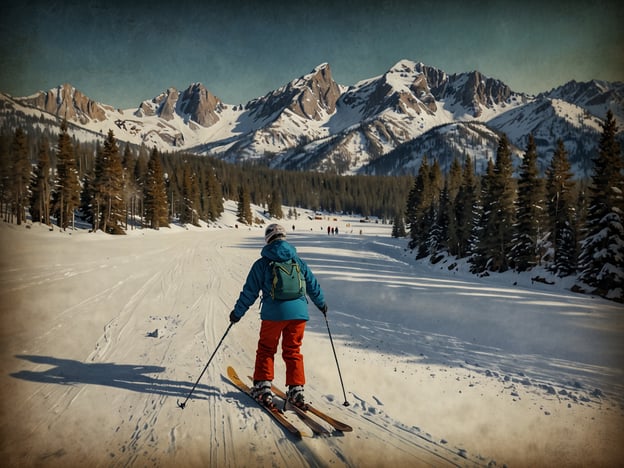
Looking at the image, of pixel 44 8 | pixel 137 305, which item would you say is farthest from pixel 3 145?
pixel 137 305

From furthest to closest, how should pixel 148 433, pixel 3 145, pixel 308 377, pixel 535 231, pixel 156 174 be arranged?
1. pixel 156 174
2. pixel 535 231
3. pixel 308 377
4. pixel 3 145
5. pixel 148 433

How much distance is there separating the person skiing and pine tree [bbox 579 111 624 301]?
5.06m

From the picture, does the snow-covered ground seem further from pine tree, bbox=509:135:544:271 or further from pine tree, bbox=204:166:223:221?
pine tree, bbox=204:166:223:221

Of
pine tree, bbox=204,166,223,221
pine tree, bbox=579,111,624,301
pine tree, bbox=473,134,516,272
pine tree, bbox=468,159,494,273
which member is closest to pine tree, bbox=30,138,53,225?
pine tree, bbox=579,111,624,301

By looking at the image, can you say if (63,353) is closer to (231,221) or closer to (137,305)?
(137,305)

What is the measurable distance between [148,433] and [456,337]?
6.06 metres

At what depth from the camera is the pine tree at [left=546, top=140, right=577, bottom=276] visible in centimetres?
2286

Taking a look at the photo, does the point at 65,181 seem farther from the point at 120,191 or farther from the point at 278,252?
the point at 278,252

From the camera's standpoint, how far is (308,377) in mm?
5086

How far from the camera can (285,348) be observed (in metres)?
4.21

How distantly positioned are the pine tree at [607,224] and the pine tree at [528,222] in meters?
8.36

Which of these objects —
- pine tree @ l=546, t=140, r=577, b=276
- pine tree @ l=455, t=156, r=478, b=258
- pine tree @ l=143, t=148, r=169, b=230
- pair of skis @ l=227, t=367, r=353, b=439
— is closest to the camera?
pair of skis @ l=227, t=367, r=353, b=439

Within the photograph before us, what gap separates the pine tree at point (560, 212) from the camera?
22.9 metres

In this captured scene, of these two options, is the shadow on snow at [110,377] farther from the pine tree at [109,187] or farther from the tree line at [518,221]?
the pine tree at [109,187]
